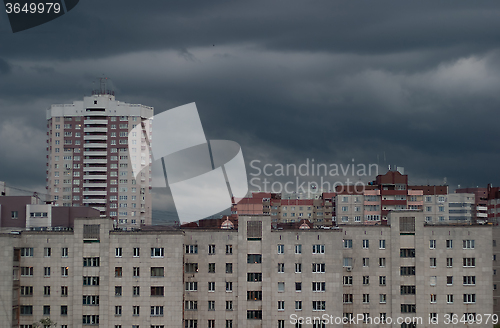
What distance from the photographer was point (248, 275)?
7412 centimetres

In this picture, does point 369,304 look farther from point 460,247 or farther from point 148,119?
point 148,119

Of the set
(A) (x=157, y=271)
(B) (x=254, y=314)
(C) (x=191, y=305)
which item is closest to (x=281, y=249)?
(B) (x=254, y=314)

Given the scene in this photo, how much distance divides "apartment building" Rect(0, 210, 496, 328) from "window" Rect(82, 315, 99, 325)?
0.37 feet

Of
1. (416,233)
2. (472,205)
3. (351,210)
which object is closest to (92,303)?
(416,233)

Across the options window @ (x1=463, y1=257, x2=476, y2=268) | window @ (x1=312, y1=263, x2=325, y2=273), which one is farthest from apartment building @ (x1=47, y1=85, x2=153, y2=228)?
window @ (x1=463, y1=257, x2=476, y2=268)

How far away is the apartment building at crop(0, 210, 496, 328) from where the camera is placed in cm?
7100

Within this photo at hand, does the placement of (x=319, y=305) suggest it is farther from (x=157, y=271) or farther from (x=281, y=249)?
(x=157, y=271)

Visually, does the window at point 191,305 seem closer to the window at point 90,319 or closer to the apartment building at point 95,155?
the window at point 90,319

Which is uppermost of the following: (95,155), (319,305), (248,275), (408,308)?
(95,155)

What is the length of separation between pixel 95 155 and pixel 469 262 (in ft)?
433

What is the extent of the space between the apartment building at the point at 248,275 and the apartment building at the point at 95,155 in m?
112

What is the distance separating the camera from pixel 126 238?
7169 centimetres

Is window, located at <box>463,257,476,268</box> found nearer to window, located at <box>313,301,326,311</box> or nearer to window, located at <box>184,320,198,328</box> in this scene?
window, located at <box>313,301,326,311</box>

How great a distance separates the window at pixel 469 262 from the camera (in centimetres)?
7625
